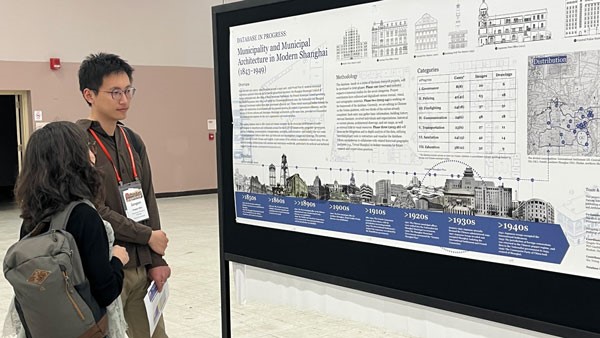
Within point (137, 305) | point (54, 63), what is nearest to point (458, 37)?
point (137, 305)

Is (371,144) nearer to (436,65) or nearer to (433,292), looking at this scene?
(436,65)

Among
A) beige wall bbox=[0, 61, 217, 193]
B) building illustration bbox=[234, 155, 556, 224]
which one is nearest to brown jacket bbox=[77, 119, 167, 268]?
building illustration bbox=[234, 155, 556, 224]

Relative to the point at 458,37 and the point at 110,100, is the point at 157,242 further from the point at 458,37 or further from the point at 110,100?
the point at 458,37

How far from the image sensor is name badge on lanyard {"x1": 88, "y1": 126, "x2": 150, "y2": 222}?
9.20 feet

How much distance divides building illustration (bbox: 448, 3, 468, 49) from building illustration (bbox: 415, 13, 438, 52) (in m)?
0.06

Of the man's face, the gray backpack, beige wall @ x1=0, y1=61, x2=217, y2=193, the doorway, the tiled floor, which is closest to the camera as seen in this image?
the gray backpack

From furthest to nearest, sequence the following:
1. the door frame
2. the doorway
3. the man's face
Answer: the doorway, the door frame, the man's face

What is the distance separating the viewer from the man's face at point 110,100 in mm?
2828

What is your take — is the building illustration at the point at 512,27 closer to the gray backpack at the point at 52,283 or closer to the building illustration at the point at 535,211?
the building illustration at the point at 535,211

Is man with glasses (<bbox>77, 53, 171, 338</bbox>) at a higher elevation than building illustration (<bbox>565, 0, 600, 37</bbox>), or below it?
below

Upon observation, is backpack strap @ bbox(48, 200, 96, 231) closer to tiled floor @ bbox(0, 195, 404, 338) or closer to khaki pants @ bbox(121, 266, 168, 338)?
khaki pants @ bbox(121, 266, 168, 338)

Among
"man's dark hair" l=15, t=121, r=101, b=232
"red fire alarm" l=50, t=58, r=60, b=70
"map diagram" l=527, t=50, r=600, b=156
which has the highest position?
"red fire alarm" l=50, t=58, r=60, b=70

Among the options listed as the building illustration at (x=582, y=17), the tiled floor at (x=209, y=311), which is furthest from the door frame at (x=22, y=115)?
the building illustration at (x=582, y=17)

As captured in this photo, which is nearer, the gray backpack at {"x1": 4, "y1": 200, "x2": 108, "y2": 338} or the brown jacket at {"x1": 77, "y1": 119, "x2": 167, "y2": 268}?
the gray backpack at {"x1": 4, "y1": 200, "x2": 108, "y2": 338}
